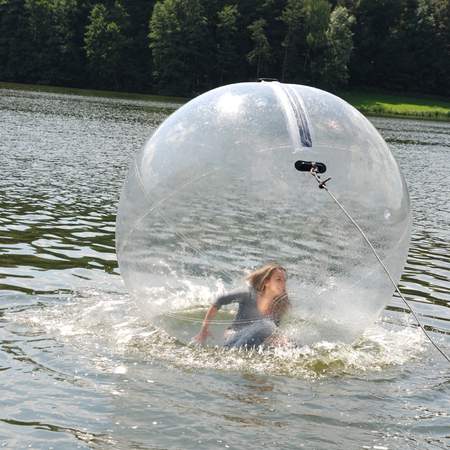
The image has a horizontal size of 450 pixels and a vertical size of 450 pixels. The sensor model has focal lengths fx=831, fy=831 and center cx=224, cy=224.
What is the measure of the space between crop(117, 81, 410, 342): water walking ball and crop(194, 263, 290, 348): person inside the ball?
96 mm

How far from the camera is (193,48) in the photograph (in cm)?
8756

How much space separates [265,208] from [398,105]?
7895 cm

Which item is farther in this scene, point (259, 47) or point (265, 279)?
point (259, 47)

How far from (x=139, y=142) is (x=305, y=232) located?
80.9ft

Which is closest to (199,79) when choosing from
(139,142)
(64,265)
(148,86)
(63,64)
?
(148,86)

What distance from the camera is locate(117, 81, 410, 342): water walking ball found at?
25.3 ft

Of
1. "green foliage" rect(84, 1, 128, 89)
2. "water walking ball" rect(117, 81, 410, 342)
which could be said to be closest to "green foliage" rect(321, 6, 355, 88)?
"green foliage" rect(84, 1, 128, 89)

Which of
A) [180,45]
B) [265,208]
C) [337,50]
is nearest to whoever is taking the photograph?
[265,208]

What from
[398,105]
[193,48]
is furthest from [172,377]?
[193,48]

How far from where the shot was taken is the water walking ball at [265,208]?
7.71 metres

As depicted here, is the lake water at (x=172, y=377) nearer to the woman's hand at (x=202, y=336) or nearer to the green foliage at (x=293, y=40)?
the woman's hand at (x=202, y=336)

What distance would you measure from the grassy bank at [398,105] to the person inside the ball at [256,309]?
71035 millimetres

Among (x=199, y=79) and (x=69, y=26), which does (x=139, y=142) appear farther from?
(x=69, y=26)

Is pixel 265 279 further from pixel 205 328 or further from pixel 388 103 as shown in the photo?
pixel 388 103
